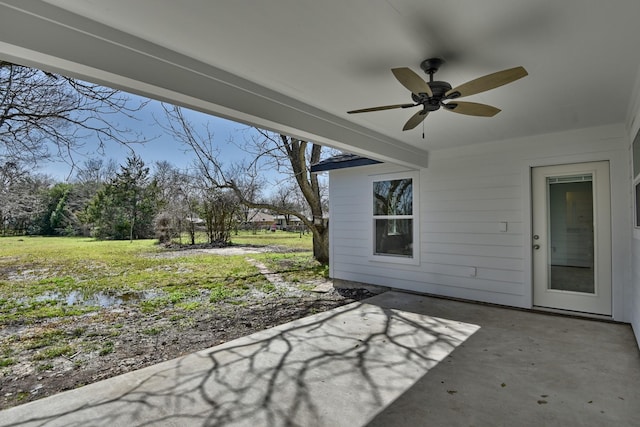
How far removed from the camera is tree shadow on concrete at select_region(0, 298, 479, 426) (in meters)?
1.99

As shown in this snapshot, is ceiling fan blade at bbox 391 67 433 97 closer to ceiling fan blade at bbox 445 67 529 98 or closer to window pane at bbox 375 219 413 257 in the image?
ceiling fan blade at bbox 445 67 529 98

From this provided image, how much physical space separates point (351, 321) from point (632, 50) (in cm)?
342

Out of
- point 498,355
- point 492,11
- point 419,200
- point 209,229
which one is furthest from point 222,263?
point 492,11

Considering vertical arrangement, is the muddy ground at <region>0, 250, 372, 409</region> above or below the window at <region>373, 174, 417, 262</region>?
below

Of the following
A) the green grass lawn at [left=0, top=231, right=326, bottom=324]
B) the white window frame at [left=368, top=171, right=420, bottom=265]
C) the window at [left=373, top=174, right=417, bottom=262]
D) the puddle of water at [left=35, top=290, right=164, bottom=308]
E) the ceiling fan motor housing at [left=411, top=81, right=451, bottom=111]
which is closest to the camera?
the ceiling fan motor housing at [left=411, top=81, right=451, bottom=111]

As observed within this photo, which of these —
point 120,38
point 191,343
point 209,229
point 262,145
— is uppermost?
point 262,145

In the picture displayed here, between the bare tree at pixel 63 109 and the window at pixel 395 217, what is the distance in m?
3.94

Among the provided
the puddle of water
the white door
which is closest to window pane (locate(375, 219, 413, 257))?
the white door

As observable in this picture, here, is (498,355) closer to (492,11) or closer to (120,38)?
(492,11)

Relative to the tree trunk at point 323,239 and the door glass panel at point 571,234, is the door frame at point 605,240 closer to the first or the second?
the door glass panel at point 571,234

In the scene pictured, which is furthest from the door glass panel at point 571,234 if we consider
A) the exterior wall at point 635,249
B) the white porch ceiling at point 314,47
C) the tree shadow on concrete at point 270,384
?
the tree shadow on concrete at point 270,384

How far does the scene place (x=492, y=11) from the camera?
1.79 meters

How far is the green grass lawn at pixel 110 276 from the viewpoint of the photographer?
5035 mm

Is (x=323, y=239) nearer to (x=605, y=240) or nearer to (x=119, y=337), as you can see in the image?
(x=119, y=337)
